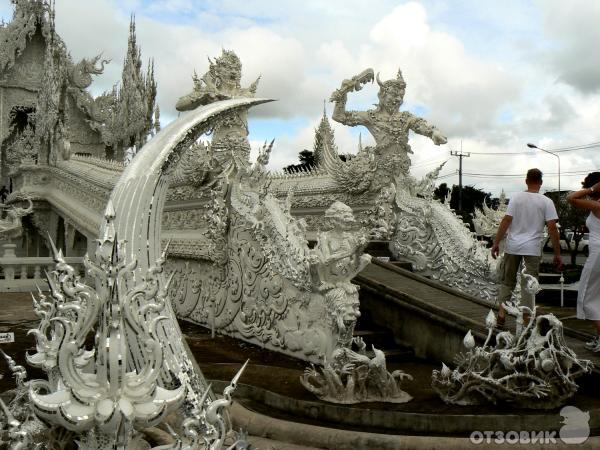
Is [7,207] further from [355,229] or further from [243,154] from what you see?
[355,229]

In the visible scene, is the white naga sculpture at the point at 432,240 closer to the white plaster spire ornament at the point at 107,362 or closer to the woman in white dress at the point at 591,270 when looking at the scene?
the woman in white dress at the point at 591,270

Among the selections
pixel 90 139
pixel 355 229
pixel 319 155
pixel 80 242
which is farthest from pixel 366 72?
pixel 90 139

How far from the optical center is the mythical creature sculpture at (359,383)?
4.36 m

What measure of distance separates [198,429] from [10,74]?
62.0ft

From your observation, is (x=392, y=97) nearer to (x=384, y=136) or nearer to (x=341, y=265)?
(x=384, y=136)

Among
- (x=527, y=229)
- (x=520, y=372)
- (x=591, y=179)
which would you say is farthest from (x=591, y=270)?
(x=520, y=372)

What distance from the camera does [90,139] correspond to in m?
19.0

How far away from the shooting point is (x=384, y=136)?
844cm

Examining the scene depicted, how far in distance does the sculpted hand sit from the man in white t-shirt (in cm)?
275

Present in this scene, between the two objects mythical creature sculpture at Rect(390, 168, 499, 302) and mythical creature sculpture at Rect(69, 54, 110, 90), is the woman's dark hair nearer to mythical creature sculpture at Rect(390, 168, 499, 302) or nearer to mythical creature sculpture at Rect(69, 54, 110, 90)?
mythical creature sculpture at Rect(390, 168, 499, 302)

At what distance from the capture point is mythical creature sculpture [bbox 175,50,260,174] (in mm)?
7766

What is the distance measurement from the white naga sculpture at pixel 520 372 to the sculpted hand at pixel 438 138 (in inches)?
162

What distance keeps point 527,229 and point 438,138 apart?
10.0 ft

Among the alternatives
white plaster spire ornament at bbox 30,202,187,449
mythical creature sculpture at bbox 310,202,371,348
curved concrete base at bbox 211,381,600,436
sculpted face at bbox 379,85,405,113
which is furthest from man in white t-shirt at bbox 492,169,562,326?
white plaster spire ornament at bbox 30,202,187,449
